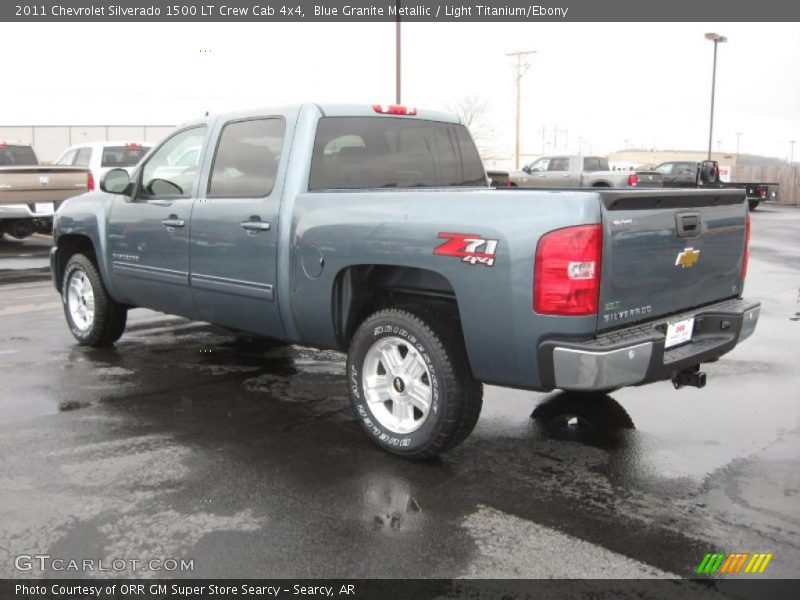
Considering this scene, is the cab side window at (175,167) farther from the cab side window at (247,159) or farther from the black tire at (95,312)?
the black tire at (95,312)

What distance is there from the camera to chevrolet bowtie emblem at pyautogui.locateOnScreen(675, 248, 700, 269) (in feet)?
13.4

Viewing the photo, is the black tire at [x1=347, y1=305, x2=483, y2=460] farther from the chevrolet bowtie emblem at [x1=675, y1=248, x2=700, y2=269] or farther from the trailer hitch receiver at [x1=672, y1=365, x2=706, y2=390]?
the chevrolet bowtie emblem at [x1=675, y1=248, x2=700, y2=269]

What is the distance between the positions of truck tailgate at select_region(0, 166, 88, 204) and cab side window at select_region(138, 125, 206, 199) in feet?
28.3

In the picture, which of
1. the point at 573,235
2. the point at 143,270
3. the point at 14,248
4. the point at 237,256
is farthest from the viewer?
the point at 14,248

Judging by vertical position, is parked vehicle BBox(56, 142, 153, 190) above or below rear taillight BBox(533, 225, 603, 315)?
above

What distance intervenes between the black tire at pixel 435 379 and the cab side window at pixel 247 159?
50.5 inches

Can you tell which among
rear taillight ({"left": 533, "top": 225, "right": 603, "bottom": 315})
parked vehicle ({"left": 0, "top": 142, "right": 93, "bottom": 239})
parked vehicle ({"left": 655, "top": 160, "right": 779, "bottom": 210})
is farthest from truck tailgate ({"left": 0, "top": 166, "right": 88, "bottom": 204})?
parked vehicle ({"left": 655, "top": 160, "right": 779, "bottom": 210})

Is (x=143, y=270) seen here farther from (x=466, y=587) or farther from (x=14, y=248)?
(x=14, y=248)

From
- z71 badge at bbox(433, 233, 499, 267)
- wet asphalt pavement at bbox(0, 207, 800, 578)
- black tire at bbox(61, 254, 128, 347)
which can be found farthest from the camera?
black tire at bbox(61, 254, 128, 347)

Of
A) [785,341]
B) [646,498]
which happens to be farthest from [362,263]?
[785,341]

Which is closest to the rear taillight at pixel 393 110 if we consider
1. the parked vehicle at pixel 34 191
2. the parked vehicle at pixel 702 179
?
the parked vehicle at pixel 34 191

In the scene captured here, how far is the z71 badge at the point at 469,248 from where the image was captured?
3727 mm

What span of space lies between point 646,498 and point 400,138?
112 inches

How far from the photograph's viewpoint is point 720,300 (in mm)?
4598
